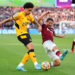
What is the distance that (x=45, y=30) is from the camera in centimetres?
923

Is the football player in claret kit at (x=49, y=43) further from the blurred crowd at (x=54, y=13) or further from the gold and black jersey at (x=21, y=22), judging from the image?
the blurred crowd at (x=54, y=13)

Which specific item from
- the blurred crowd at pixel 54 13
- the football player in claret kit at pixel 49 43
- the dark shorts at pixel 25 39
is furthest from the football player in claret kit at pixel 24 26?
the blurred crowd at pixel 54 13

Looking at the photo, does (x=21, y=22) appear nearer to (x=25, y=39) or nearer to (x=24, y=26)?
(x=24, y=26)

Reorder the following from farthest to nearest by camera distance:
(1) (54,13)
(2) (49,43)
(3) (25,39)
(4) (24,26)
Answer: (1) (54,13), (2) (49,43), (4) (24,26), (3) (25,39)

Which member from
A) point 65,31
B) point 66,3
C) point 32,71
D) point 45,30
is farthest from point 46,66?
point 66,3

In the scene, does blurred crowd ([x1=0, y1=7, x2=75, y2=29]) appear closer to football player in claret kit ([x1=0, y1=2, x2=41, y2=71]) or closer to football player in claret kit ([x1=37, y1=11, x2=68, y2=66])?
football player in claret kit ([x1=37, y1=11, x2=68, y2=66])

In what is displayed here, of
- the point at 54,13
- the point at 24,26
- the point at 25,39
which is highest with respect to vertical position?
the point at 24,26

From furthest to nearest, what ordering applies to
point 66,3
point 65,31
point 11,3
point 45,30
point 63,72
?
point 66,3, point 11,3, point 65,31, point 45,30, point 63,72

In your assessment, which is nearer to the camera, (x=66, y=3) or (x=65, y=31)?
(x=65, y=31)

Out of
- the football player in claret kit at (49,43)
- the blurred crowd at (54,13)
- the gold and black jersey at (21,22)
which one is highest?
the gold and black jersey at (21,22)

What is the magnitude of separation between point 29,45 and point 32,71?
80cm

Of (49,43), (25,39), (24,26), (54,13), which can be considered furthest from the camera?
(54,13)

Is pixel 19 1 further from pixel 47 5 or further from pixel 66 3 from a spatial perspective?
pixel 66 3

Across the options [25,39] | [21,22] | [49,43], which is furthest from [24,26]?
[49,43]
